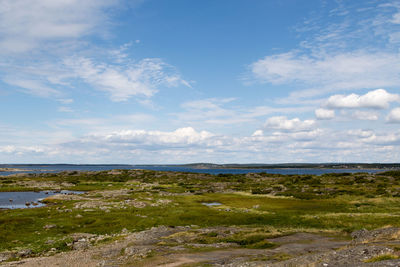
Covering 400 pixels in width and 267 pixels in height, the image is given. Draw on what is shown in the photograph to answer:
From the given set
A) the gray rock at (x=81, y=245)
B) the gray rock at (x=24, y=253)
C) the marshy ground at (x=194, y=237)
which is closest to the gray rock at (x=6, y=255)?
the marshy ground at (x=194, y=237)

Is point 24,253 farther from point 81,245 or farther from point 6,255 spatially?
point 81,245

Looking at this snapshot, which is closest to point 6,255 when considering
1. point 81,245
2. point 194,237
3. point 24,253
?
point 24,253

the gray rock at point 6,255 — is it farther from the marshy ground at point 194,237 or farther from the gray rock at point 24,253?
the gray rock at point 24,253

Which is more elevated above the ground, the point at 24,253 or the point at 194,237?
the point at 194,237

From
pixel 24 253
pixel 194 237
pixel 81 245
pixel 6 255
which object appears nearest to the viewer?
pixel 6 255

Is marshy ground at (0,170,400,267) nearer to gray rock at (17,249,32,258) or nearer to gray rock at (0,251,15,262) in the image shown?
gray rock at (0,251,15,262)

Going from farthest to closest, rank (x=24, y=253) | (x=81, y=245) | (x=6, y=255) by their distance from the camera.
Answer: (x=81, y=245) < (x=24, y=253) < (x=6, y=255)

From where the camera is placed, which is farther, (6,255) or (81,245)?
(81,245)

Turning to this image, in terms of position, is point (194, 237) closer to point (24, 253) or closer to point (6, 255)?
point (24, 253)

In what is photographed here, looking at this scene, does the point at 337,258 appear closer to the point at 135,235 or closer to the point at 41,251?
the point at 135,235

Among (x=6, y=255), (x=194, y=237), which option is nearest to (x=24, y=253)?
(x=6, y=255)

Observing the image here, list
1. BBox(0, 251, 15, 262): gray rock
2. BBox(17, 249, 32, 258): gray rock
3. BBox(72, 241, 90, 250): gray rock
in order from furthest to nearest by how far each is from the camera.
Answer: BBox(72, 241, 90, 250): gray rock, BBox(17, 249, 32, 258): gray rock, BBox(0, 251, 15, 262): gray rock

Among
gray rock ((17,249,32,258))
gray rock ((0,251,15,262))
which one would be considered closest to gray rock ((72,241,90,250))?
gray rock ((17,249,32,258))

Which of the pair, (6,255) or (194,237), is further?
(194,237)
